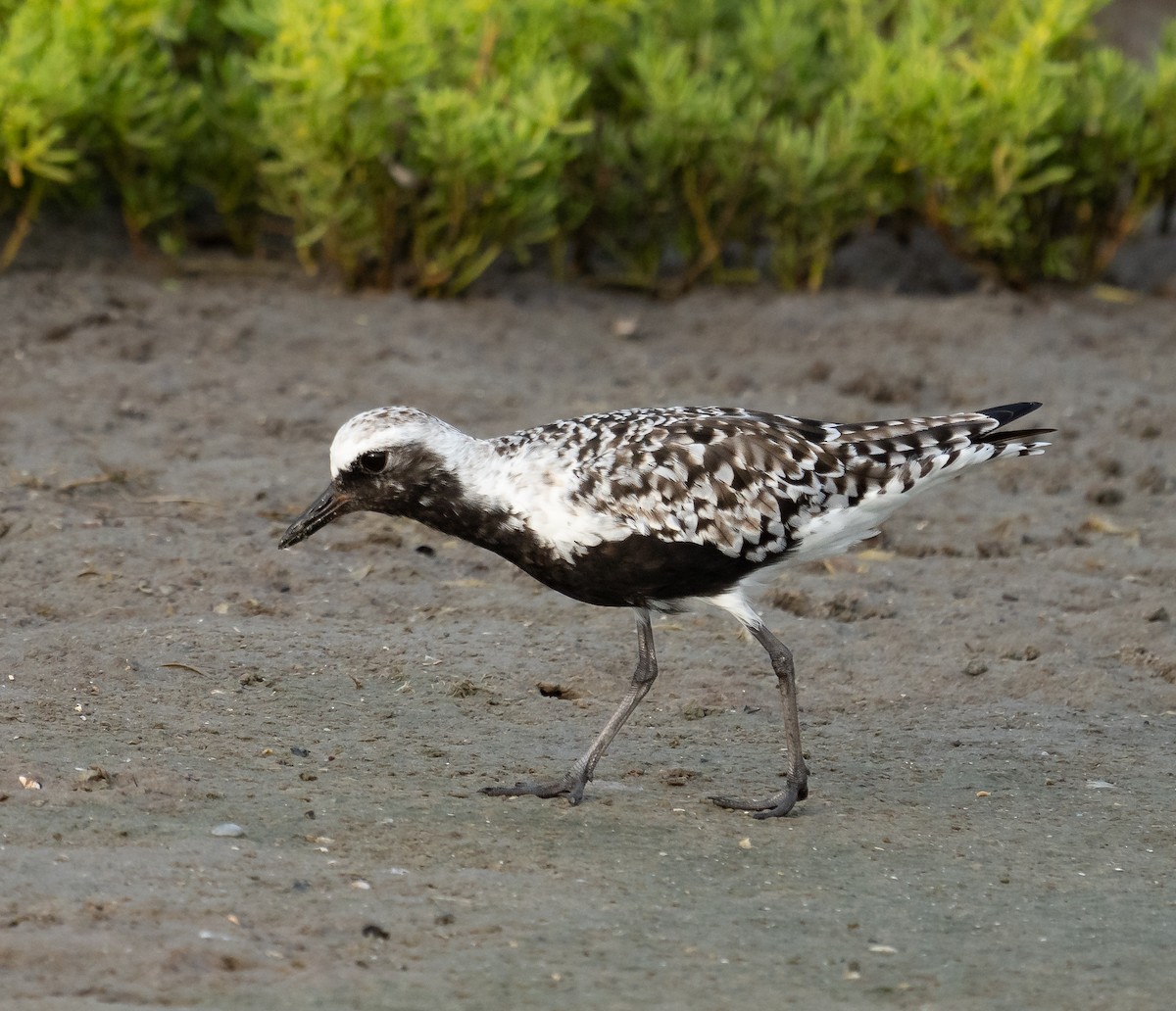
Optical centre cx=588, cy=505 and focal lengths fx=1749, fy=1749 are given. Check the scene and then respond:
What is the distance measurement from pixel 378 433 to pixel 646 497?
0.87 meters

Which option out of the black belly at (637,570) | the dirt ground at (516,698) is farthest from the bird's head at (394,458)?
the dirt ground at (516,698)

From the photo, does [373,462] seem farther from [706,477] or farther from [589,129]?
[589,129]

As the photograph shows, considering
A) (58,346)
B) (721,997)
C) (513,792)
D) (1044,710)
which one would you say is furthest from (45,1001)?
(58,346)

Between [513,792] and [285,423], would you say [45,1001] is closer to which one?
[513,792]

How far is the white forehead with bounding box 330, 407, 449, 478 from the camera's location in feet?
18.1

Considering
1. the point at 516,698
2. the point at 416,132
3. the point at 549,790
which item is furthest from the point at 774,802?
the point at 416,132

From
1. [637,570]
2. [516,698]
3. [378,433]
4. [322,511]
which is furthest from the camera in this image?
[516,698]

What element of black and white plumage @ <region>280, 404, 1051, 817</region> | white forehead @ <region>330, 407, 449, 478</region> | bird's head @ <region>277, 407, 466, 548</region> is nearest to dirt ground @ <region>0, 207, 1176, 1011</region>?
black and white plumage @ <region>280, 404, 1051, 817</region>

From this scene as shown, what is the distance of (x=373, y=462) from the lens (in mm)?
5578

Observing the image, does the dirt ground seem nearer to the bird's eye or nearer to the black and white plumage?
the black and white plumage

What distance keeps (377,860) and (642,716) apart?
1698mm

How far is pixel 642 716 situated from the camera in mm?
6320

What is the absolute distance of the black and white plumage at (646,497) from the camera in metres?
5.41

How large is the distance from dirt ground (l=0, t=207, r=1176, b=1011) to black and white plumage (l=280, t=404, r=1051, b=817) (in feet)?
1.87
